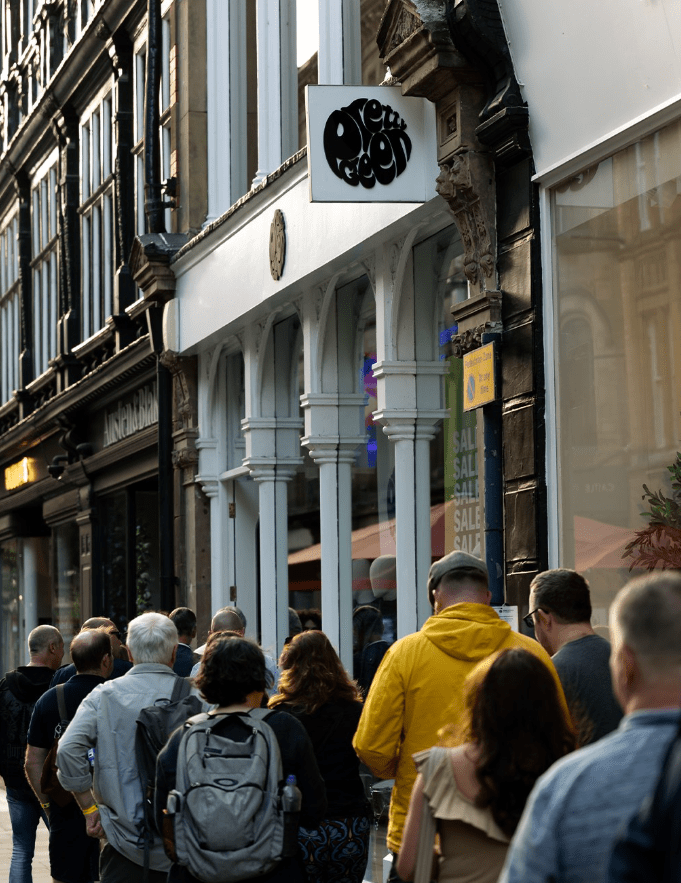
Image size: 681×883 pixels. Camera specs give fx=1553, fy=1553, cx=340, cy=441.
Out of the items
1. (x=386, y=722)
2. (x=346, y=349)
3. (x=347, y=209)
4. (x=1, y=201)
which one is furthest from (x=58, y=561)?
(x=386, y=722)

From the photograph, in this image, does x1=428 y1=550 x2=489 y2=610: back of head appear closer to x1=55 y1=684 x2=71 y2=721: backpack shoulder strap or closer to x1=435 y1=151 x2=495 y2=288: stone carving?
x1=55 y1=684 x2=71 y2=721: backpack shoulder strap

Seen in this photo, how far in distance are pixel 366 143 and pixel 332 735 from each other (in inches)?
167

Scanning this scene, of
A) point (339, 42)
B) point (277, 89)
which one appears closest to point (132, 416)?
point (277, 89)

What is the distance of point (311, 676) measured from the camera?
6.02 metres

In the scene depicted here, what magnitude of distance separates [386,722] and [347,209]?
19.8ft

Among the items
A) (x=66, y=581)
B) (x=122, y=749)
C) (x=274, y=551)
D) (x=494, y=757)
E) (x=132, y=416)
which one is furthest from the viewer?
(x=66, y=581)

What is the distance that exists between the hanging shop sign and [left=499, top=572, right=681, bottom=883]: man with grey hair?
21.8 feet

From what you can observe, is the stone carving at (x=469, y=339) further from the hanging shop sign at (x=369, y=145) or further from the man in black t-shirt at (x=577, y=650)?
the man in black t-shirt at (x=577, y=650)

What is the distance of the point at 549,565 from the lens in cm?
779

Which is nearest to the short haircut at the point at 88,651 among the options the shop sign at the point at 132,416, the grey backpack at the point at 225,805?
the grey backpack at the point at 225,805

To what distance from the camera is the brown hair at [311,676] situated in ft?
19.7

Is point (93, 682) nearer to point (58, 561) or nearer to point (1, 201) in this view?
point (58, 561)

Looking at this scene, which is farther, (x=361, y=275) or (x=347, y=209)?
(x=361, y=275)

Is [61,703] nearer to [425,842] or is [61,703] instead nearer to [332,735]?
[332,735]
